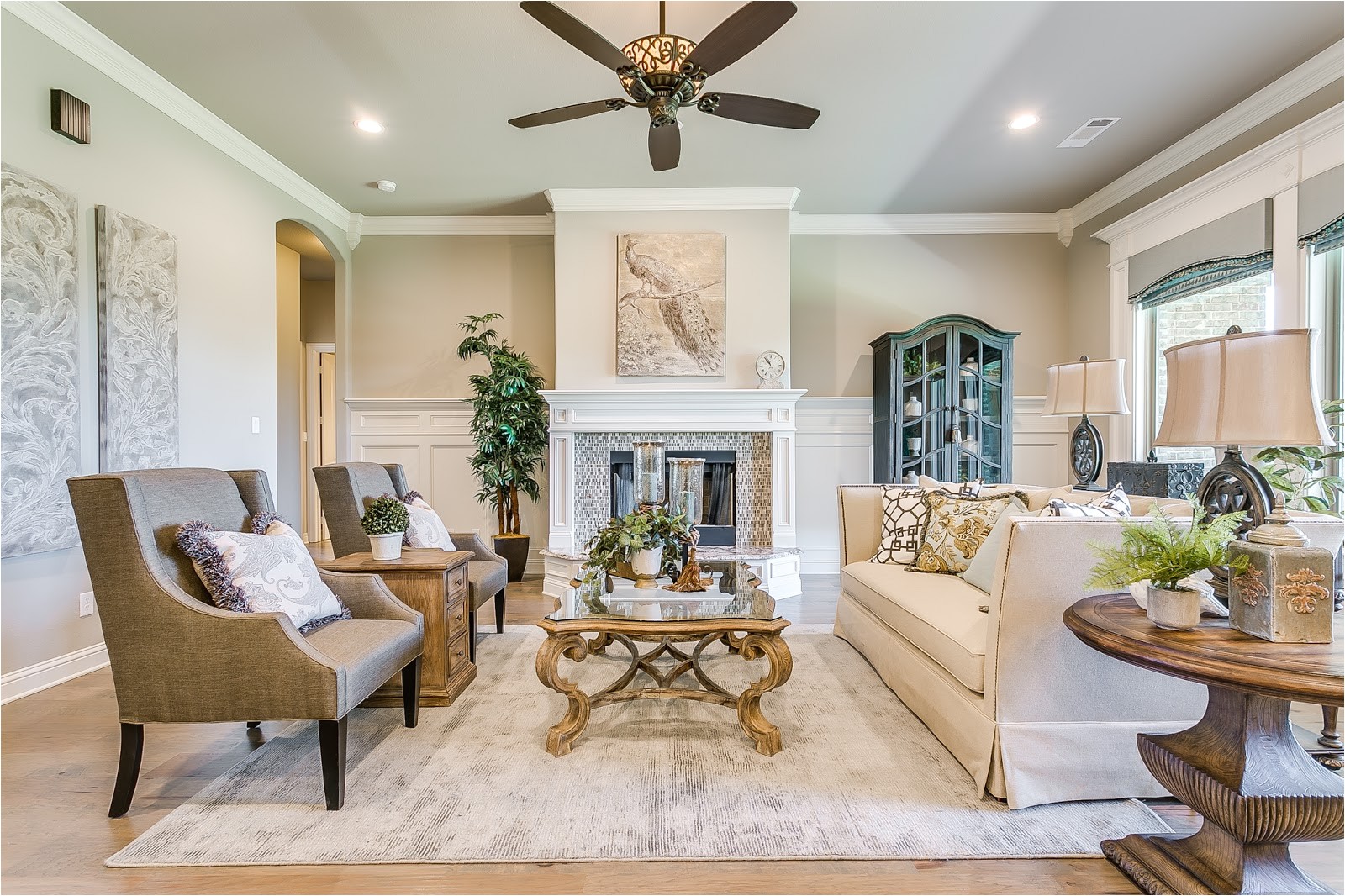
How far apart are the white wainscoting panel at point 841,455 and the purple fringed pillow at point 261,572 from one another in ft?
12.4

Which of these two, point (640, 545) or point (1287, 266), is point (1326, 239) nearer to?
point (1287, 266)

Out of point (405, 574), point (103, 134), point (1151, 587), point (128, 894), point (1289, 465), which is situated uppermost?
point (103, 134)

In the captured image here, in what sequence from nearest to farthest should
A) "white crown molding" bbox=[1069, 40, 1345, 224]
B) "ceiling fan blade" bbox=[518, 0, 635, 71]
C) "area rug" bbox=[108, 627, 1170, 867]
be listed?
"area rug" bbox=[108, 627, 1170, 867]
"ceiling fan blade" bbox=[518, 0, 635, 71]
"white crown molding" bbox=[1069, 40, 1345, 224]

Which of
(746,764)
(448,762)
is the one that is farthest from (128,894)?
(746,764)

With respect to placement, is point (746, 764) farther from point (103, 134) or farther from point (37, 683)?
point (103, 134)

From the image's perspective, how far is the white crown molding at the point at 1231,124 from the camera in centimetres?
295

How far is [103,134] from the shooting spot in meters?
2.95

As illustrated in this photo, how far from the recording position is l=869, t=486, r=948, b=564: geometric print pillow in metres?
2.91

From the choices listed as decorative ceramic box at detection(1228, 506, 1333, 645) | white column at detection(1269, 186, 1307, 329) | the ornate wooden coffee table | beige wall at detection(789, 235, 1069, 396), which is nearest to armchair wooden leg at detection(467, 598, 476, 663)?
the ornate wooden coffee table

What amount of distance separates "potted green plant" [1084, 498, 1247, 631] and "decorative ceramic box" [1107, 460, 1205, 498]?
5.91ft

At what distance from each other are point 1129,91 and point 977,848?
3706mm

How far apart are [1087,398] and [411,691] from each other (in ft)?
11.0

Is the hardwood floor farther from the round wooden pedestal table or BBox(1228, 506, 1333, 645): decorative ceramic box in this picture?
BBox(1228, 506, 1333, 645): decorative ceramic box

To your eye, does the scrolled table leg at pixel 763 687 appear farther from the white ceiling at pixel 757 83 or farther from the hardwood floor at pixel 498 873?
the white ceiling at pixel 757 83
